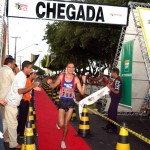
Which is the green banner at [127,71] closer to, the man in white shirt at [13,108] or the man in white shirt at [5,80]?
the man in white shirt at [5,80]

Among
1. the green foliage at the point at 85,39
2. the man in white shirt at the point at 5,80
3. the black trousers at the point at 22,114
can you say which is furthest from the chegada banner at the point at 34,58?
the man in white shirt at the point at 5,80

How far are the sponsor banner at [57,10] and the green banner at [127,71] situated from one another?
133cm

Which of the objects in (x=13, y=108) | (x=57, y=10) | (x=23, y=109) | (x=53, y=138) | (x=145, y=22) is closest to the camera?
(x=13, y=108)

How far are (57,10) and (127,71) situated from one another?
317 cm

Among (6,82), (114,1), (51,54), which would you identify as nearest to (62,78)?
(6,82)

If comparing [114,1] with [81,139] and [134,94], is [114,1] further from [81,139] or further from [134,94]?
[81,139]

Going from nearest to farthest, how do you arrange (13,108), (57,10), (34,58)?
(13,108), (57,10), (34,58)

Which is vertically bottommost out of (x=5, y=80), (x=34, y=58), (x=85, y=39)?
(x=5, y=80)

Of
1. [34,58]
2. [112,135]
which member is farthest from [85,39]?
[112,135]

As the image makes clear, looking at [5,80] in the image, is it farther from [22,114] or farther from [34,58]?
[34,58]

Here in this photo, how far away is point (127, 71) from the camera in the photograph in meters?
11.3

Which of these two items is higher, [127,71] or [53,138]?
[127,71]

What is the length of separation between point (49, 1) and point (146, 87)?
15.1 ft

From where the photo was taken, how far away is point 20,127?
8359mm
